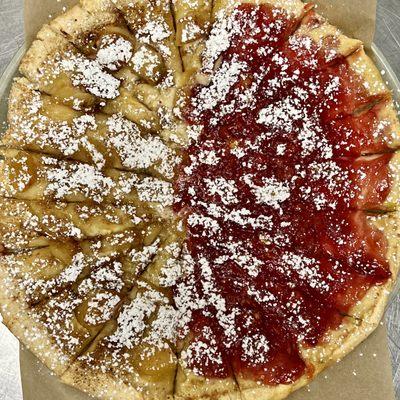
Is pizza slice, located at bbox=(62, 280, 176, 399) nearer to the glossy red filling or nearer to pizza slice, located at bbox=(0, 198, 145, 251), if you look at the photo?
the glossy red filling

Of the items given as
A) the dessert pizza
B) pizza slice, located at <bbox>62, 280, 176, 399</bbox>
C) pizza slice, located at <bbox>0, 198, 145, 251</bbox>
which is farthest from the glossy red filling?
pizza slice, located at <bbox>0, 198, 145, 251</bbox>

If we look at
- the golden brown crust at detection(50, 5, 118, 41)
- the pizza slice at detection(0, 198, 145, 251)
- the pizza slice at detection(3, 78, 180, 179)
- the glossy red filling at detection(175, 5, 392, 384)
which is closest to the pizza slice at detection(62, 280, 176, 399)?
the glossy red filling at detection(175, 5, 392, 384)

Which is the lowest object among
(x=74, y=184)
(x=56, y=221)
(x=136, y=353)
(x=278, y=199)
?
(x=136, y=353)

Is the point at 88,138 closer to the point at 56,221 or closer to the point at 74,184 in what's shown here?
the point at 74,184

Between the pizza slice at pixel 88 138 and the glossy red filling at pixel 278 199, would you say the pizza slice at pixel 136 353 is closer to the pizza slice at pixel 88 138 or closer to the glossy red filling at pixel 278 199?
the glossy red filling at pixel 278 199

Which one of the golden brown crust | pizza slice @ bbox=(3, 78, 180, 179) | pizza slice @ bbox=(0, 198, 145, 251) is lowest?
pizza slice @ bbox=(0, 198, 145, 251)

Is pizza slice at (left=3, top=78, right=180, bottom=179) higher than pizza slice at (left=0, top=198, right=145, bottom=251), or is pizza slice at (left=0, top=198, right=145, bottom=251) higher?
pizza slice at (left=3, top=78, right=180, bottom=179)

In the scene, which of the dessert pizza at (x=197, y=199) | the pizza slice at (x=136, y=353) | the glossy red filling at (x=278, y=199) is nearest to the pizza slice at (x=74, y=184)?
the dessert pizza at (x=197, y=199)

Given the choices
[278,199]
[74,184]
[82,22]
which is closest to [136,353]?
[74,184]
